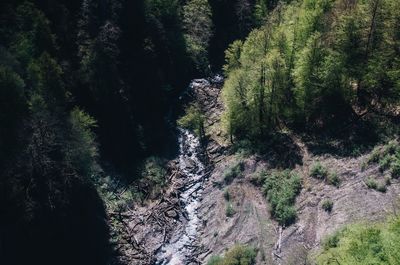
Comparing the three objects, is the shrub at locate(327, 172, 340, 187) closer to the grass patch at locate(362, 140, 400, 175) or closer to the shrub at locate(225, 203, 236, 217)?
the grass patch at locate(362, 140, 400, 175)

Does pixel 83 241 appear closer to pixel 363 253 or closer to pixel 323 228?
pixel 323 228

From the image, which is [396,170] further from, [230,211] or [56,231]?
[56,231]

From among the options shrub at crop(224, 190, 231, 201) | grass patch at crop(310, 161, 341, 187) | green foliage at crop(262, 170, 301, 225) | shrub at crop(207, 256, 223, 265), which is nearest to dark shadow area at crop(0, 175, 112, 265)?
shrub at crop(207, 256, 223, 265)

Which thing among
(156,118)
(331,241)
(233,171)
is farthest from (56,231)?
(331,241)

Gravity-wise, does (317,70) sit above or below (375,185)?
above

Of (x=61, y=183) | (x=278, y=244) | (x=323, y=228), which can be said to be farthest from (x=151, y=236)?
(x=323, y=228)

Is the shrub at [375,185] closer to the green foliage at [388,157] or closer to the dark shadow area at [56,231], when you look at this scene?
the green foliage at [388,157]
